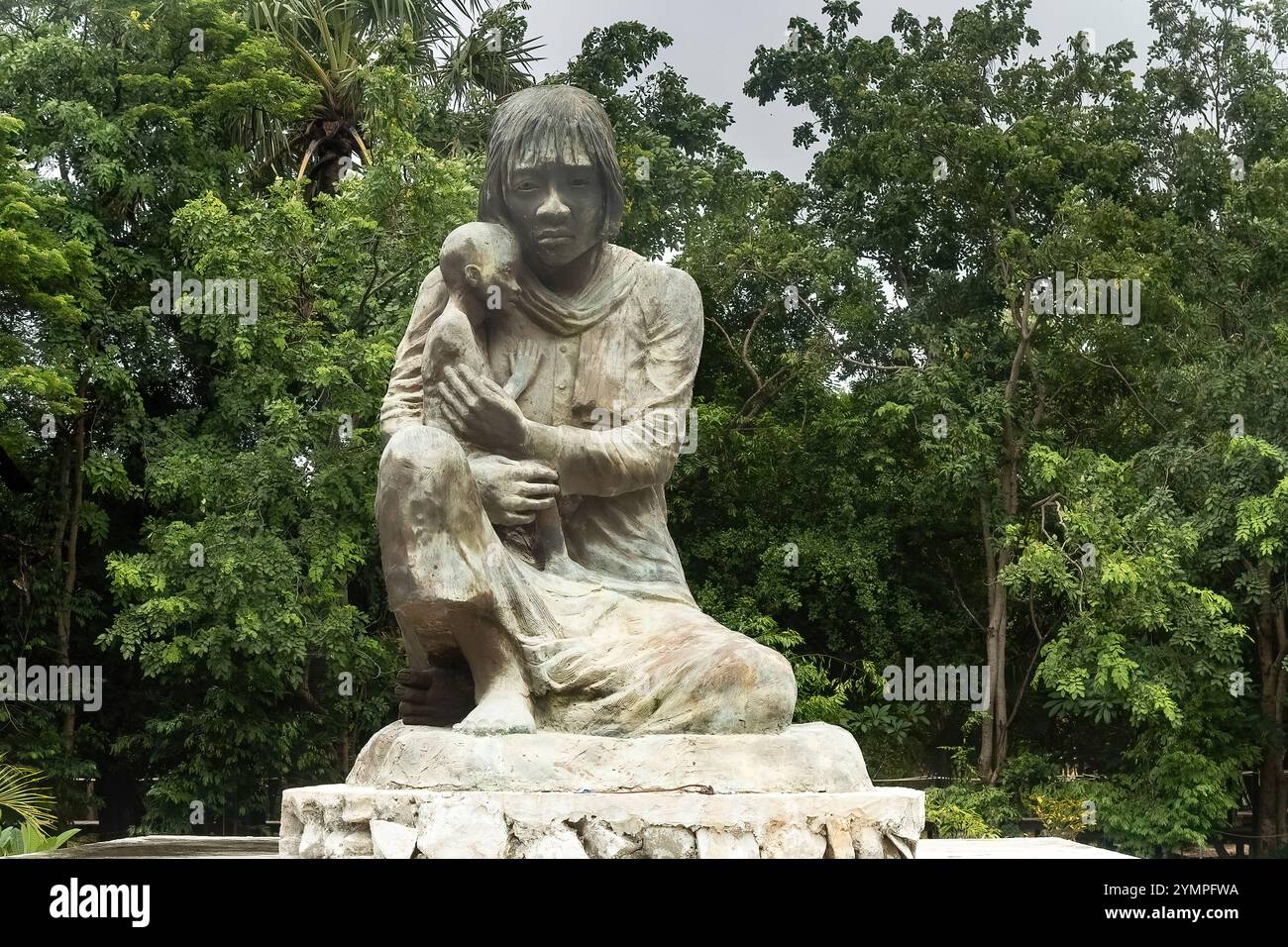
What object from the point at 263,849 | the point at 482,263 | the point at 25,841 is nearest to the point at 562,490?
the point at 482,263

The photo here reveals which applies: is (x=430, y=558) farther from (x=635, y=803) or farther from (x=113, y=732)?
(x=113, y=732)

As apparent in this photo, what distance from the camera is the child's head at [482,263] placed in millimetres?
6238

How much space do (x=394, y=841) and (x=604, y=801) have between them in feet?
2.16

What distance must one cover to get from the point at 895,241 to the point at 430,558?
38.2 feet

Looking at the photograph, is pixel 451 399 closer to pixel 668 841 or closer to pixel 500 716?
pixel 500 716

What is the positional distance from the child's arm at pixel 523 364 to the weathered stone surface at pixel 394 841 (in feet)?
6.27

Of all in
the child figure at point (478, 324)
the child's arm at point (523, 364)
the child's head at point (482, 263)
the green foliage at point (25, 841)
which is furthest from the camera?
the green foliage at point (25, 841)

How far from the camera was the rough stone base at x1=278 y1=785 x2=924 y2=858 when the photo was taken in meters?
5.01

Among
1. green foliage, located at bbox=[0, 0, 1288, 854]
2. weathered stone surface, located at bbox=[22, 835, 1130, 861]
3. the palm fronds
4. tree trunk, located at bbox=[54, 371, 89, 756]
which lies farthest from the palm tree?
weathered stone surface, located at bbox=[22, 835, 1130, 861]

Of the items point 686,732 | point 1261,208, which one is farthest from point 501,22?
point 686,732

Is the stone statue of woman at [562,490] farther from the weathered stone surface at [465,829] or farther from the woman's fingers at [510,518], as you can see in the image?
the weathered stone surface at [465,829]

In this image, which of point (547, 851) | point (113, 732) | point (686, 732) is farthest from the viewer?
point (113, 732)

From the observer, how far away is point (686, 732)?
549 cm

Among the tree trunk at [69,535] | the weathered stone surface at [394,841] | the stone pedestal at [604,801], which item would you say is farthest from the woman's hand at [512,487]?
the tree trunk at [69,535]
